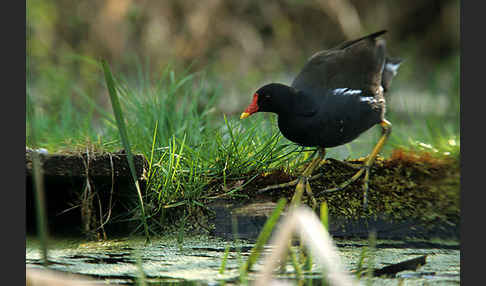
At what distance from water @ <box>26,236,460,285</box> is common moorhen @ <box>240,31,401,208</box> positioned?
0.45 metres

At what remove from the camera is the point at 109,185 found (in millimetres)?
2498

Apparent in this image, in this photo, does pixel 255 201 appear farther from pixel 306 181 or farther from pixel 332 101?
pixel 332 101

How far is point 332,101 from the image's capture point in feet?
8.54

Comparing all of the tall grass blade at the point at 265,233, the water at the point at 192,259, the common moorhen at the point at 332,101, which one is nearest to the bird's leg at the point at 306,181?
the common moorhen at the point at 332,101

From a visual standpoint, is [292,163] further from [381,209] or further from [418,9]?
[418,9]

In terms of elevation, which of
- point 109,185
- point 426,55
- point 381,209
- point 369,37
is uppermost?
point 426,55

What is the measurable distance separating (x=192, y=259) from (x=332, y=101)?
3.35 ft

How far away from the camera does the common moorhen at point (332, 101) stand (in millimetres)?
2545

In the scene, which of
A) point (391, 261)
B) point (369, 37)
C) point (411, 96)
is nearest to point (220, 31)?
point (411, 96)

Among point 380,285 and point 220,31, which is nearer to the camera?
point 380,285

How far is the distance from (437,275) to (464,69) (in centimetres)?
104

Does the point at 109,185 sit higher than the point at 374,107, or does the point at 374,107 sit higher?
the point at 374,107

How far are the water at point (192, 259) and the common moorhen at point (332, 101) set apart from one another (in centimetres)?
45

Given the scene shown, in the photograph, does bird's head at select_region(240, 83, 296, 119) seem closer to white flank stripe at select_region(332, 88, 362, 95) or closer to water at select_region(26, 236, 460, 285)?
white flank stripe at select_region(332, 88, 362, 95)
